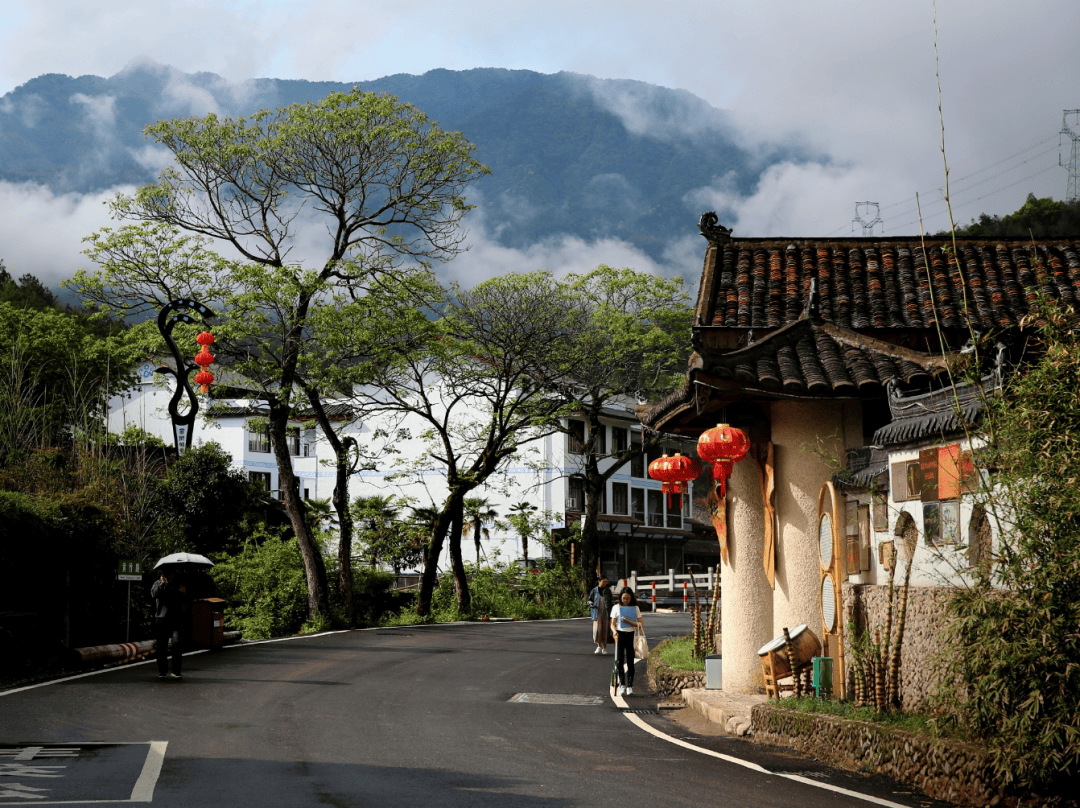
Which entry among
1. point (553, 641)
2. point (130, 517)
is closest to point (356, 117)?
point (130, 517)

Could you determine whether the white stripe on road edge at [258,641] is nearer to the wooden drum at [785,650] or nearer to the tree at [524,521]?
the tree at [524,521]

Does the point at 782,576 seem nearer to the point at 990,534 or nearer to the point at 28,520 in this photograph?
the point at 990,534

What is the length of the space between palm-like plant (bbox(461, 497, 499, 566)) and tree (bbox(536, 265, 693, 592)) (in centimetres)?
531

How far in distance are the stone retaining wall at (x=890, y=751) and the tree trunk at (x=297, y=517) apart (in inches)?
781

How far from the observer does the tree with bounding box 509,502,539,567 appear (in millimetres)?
41969

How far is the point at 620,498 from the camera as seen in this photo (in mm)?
60281

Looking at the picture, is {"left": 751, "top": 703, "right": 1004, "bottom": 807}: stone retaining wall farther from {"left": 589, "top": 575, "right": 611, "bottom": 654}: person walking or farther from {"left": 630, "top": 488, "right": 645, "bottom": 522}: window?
{"left": 630, "top": 488, "right": 645, "bottom": 522}: window

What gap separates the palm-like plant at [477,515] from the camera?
46594 millimetres

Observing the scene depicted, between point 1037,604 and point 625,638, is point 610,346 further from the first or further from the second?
Answer: point 1037,604

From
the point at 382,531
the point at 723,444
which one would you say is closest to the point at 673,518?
the point at 382,531

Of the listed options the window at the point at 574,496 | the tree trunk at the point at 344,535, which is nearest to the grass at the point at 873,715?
the tree trunk at the point at 344,535

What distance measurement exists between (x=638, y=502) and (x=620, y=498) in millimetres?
2087

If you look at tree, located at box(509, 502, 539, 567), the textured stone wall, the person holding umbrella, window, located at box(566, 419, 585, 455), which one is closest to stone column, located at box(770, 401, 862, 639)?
the textured stone wall

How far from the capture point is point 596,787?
8.84 metres
